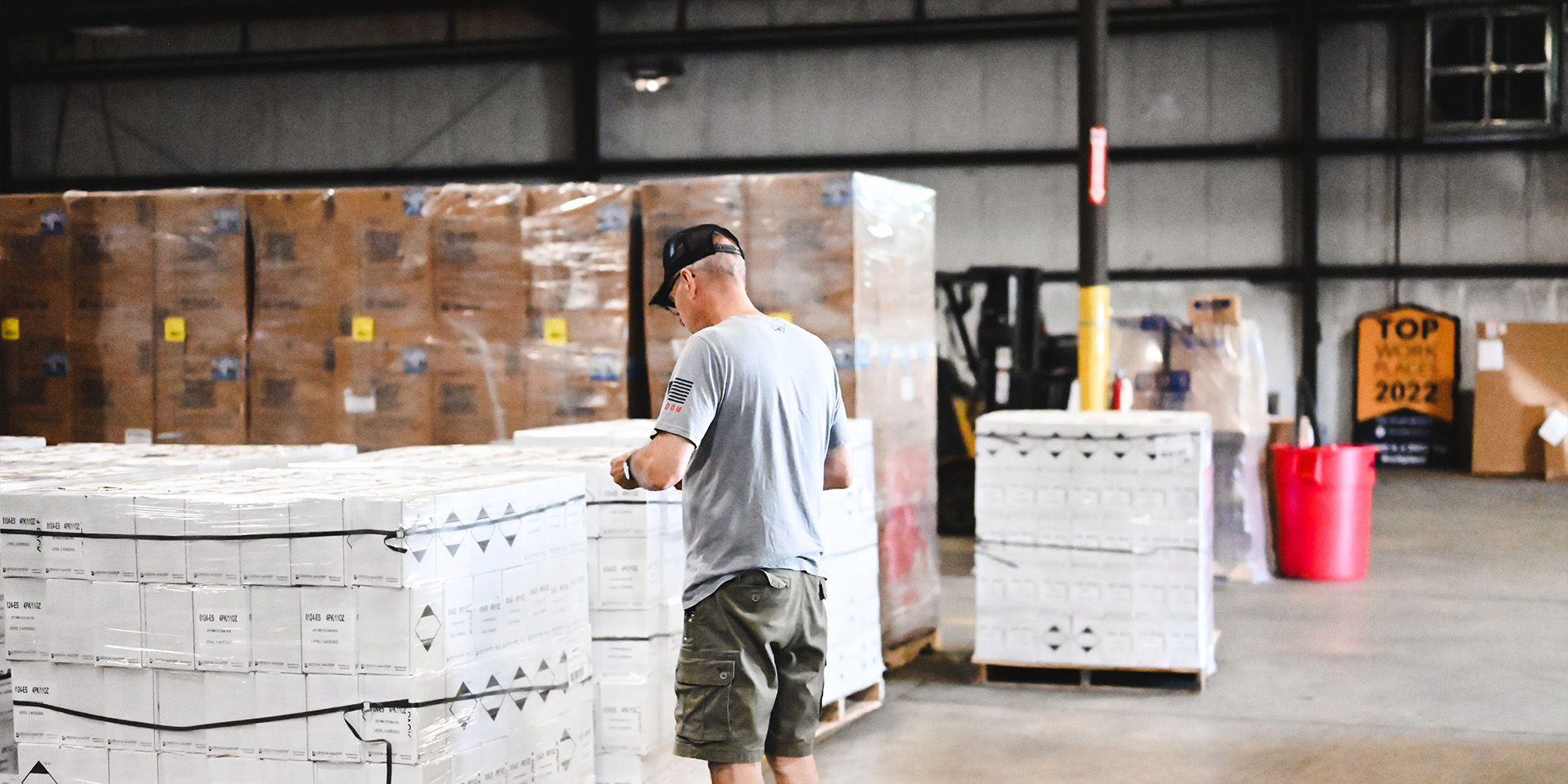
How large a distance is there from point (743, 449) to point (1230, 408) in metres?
6.07

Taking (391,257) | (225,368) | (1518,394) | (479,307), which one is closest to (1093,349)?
(479,307)

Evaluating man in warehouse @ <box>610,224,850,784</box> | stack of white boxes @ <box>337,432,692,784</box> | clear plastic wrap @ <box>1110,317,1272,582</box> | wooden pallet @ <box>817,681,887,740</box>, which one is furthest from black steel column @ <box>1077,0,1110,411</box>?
man in warehouse @ <box>610,224,850,784</box>

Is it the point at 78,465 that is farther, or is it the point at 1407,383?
the point at 1407,383

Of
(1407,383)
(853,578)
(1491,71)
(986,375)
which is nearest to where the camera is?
(853,578)

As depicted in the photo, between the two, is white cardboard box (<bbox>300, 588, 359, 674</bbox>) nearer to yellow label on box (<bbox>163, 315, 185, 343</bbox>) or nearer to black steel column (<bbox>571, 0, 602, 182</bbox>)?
yellow label on box (<bbox>163, 315, 185, 343</bbox>)

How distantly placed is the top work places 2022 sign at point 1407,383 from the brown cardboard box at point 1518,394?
1.63 feet

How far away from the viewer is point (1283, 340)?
14719 millimetres

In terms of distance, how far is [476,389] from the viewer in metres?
6.51

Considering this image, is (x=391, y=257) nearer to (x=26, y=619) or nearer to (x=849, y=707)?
(x=849, y=707)

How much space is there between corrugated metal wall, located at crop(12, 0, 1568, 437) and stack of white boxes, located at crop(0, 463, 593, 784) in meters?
12.8

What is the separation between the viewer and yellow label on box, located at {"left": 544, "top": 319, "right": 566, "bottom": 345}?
6.40 metres

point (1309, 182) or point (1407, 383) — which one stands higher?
point (1309, 182)

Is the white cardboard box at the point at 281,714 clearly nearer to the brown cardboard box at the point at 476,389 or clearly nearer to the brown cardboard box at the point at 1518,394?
the brown cardboard box at the point at 476,389

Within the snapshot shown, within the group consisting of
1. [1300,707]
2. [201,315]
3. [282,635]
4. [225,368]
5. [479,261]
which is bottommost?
[1300,707]
